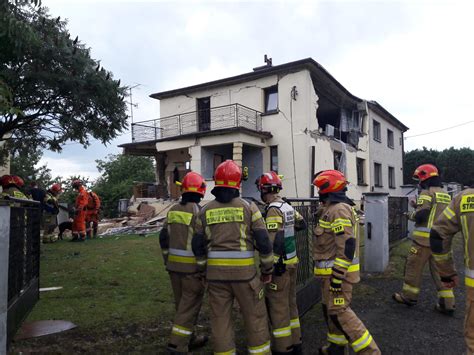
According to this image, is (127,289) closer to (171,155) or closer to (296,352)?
(296,352)

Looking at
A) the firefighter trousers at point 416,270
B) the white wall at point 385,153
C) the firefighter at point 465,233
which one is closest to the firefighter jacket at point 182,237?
the firefighter at point 465,233

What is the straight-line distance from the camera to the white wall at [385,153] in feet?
77.7

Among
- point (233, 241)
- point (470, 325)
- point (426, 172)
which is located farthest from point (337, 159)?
point (233, 241)

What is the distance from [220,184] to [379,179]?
2375 cm

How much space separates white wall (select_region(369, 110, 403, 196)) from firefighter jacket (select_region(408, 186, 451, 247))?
1852cm

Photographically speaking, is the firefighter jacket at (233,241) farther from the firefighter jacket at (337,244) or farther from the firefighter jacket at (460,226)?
the firefighter jacket at (460,226)

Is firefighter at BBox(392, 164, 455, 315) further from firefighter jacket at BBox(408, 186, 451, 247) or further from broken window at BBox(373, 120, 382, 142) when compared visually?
broken window at BBox(373, 120, 382, 142)

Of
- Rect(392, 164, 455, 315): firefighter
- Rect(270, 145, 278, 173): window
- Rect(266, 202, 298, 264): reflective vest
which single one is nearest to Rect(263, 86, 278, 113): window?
Rect(270, 145, 278, 173): window

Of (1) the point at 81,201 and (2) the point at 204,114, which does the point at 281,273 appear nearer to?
(1) the point at 81,201

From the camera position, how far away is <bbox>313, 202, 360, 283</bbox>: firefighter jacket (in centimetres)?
338

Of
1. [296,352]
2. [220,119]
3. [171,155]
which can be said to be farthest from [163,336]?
[171,155]

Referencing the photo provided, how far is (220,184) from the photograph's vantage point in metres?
3.52

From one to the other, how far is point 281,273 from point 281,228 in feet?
1.48

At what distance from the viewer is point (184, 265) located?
3812mm
